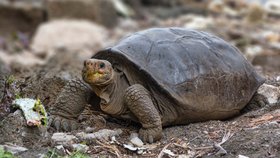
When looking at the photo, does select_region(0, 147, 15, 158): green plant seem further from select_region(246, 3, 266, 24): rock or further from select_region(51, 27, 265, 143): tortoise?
select_region(246, 3, 266, 24): rock

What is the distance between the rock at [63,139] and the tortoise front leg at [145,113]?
0.43m

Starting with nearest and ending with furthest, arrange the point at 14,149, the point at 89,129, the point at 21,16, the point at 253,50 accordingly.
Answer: the point at 14,149
the point at 89,129
the point at 253,50
the point at 21,16

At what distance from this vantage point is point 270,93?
4.91 metres

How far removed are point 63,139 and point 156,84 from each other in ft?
2.28

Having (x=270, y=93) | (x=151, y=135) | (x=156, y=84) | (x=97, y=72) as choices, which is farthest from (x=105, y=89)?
(x=270, y=93)

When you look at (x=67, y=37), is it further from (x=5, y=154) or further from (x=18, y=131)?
(x=5, y=154)

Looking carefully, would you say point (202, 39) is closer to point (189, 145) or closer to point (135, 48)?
point (135, 48)

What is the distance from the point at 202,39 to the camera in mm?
4531

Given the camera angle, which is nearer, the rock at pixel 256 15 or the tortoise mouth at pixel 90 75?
the tortoise mouth at pixel 90 75

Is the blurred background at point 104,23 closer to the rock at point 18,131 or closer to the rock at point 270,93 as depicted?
the rock at point 270,93

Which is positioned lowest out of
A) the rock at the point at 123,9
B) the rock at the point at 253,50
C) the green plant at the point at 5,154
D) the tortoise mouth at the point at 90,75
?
the rock at the point at 123,9

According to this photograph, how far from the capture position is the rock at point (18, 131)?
3.84 m

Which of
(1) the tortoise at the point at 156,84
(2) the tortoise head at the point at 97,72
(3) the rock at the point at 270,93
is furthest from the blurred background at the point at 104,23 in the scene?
(2) the tortoise head at the point at 97,72

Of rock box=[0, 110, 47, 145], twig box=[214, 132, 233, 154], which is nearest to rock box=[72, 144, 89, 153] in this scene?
rock box=[0, 110, 47, 145]
